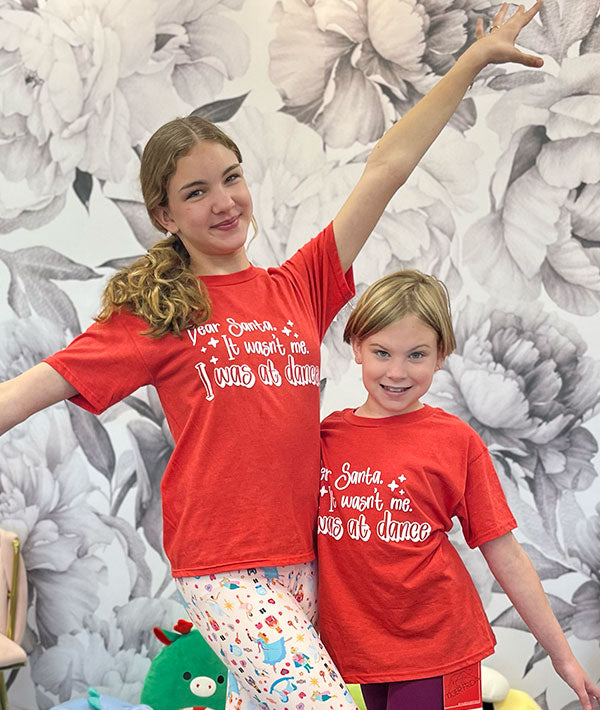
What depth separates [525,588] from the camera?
1451 millimetres

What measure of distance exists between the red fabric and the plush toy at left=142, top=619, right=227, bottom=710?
1099 mm

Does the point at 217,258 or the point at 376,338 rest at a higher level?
the point at 217,258

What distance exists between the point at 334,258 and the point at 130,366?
401 millimetres

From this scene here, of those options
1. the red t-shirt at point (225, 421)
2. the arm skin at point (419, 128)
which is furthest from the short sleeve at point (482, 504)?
the arm skin at point (419, 128)

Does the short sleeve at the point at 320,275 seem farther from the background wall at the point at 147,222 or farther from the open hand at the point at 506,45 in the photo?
the background wall at the point at 147,222

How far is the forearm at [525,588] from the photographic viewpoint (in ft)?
4.76

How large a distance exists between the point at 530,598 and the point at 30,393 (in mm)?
829

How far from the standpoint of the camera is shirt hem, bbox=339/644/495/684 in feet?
4.52

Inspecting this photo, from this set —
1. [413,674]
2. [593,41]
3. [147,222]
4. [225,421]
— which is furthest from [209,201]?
[593,41]

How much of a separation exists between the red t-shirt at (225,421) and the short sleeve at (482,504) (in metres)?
0.24

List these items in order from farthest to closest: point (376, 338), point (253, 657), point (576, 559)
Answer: point (576, 559)
point (376, 338)
point (253, 657)

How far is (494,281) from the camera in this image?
2.68m

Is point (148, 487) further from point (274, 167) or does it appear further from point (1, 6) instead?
point (1, 6)

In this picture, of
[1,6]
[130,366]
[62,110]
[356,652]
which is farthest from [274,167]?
[356,652]
